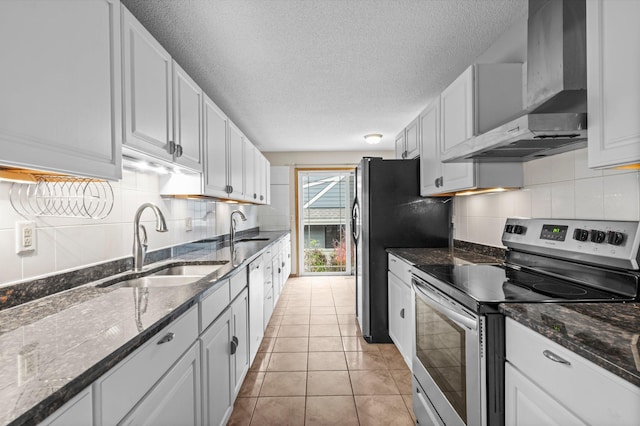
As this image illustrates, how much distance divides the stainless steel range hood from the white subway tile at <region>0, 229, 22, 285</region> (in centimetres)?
196

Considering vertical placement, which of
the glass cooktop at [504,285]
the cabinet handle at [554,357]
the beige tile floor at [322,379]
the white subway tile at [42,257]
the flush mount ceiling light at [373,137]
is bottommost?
the beige tile floor at [322,379]

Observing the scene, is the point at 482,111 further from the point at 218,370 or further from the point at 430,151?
the point at 218,370

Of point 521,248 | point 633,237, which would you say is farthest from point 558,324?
point 521,248

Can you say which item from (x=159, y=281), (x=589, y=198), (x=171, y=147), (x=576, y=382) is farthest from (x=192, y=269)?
(x=589, y=198)

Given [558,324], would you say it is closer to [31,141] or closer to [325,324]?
[31,141]

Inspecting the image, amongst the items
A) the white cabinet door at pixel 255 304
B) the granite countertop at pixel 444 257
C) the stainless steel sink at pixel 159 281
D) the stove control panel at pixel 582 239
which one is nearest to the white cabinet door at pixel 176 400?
the stainless steel sink at pixel 159 281

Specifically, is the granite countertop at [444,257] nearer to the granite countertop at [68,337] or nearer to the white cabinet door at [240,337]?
the white cabinet door at [240,337]

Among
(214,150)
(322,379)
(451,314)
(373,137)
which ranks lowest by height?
(322,379)

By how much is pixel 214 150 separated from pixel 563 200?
228 centimetres

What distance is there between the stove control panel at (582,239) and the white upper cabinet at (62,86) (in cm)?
198

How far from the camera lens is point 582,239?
1.49 meters

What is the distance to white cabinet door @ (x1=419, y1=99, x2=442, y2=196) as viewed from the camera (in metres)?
2.55

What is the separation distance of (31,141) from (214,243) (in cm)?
269

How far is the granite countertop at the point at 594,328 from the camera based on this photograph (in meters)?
0.76
